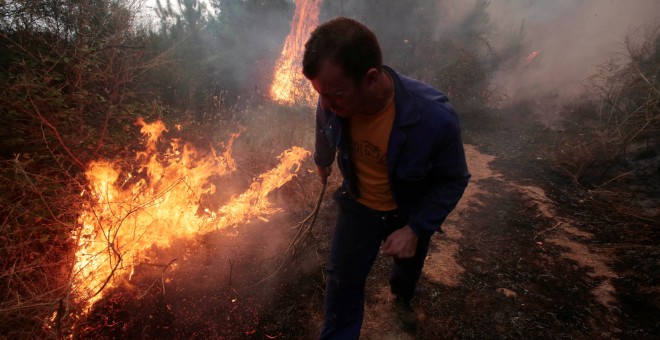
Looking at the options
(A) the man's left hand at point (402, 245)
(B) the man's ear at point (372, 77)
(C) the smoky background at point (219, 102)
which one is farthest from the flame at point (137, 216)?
(B) the man's ear at point (372, 77)

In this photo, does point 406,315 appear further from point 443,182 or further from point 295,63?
point 295,63

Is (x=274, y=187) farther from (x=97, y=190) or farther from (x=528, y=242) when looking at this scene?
(x=528, y=242)

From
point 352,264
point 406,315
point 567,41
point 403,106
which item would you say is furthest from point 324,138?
point 567,41

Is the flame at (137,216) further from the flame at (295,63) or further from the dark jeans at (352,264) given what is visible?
the flame at (295,63)

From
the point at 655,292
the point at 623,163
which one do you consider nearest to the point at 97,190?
the point at 655,292

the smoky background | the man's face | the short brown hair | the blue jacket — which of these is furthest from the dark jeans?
the short brown hair

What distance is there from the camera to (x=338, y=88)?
1625 mm

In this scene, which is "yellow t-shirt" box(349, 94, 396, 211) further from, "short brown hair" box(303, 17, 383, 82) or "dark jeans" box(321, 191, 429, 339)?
"short brown hair" box(303, 17, 383, 82)

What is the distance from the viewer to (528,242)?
4.11 metres

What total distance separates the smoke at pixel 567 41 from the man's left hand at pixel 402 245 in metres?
12.4

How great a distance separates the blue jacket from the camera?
1779 mm

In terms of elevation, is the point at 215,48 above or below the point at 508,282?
above

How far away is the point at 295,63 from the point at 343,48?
10285 mm

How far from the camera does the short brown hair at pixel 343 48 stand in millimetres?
1560
